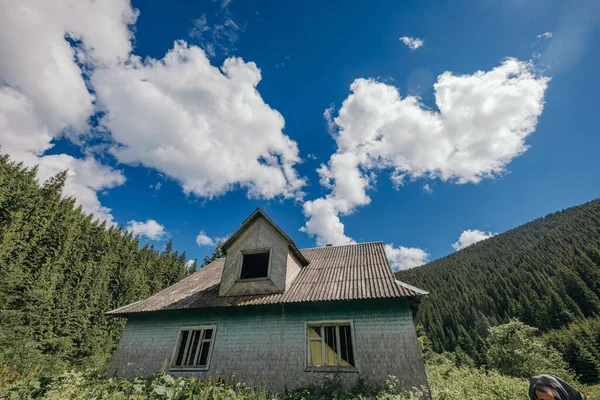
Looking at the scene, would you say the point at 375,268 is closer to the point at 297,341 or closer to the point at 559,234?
the point at 297,341

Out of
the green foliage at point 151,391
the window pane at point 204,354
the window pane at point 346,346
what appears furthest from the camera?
the window pane at point 204,354

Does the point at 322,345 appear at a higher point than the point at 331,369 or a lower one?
higher

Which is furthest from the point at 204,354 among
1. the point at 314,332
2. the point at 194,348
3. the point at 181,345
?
the point at 314,332

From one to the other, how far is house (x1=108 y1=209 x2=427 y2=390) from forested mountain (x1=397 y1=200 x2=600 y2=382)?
5668 centimetres

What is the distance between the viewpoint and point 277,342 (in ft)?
31.0

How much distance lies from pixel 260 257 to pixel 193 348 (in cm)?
480

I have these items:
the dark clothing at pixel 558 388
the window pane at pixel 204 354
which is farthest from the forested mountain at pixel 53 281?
the dark clothing at pixel 558 388

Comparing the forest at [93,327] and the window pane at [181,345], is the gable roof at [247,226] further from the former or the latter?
the forest at [93,327]

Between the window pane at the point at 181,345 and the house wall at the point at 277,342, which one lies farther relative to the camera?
the window pane at the point at 181,345

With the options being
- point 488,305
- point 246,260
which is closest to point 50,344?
point 246,260

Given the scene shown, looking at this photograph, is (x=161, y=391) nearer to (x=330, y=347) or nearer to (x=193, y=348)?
(x=193, y=348)

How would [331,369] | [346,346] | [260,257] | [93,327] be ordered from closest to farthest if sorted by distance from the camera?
1. [331,369]
2. [346,346]
3. [260,257]
4. [93,327]

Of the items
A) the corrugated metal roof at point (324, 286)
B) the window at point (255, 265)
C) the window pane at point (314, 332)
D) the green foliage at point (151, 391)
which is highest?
the window at point (255, 265)

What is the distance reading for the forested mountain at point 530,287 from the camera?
7631 cm
